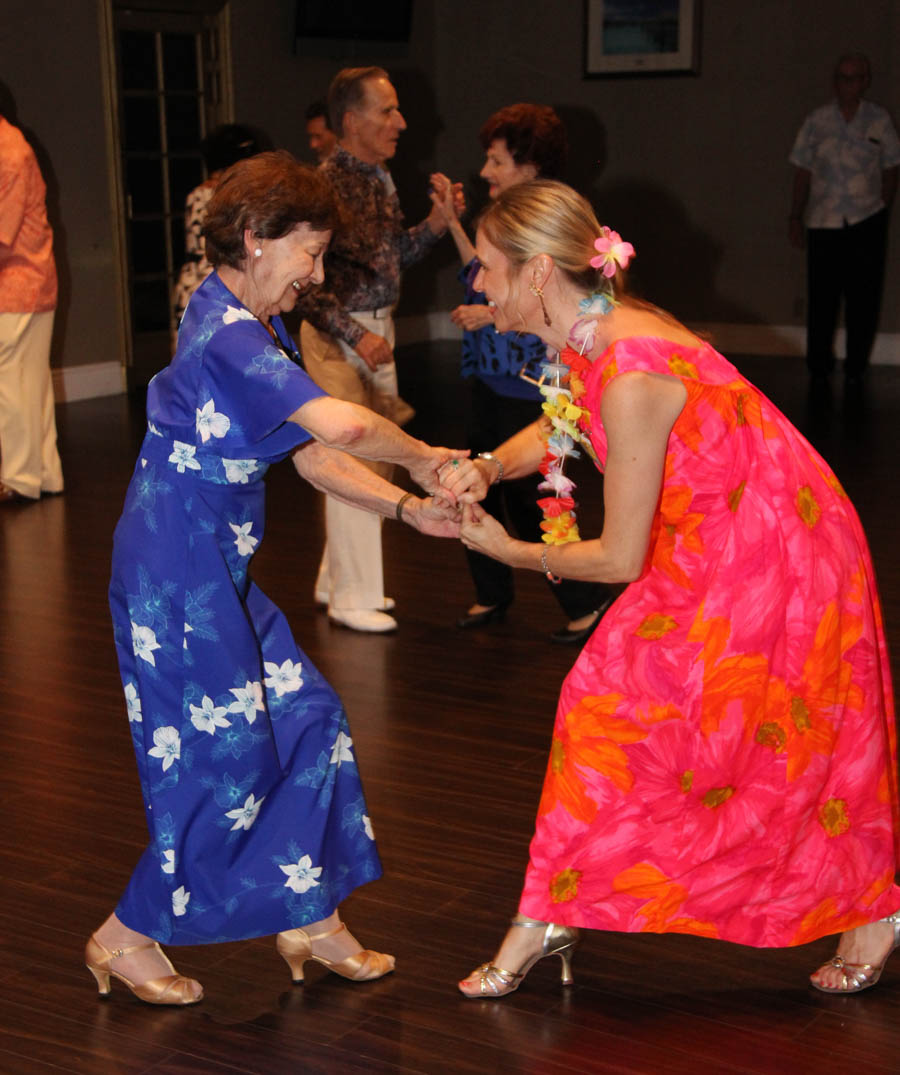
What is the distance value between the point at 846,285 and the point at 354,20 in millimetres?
3978

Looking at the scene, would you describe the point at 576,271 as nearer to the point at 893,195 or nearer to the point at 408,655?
the point at 408,655

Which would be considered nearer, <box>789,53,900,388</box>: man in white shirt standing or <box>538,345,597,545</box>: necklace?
<box>538,345,597,545</box>: necklace

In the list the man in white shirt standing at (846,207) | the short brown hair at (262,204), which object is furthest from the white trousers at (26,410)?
the man in white shirt standing at (846,207)

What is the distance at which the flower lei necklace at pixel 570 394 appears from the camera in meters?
2.40

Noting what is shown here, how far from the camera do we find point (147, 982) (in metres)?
2.60

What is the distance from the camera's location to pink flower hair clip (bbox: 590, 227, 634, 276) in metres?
2.38

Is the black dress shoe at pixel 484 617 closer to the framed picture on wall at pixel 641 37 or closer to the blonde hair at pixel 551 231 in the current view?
the blonde hair at pixel 551 231

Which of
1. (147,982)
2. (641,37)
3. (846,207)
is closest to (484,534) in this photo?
(147,982)

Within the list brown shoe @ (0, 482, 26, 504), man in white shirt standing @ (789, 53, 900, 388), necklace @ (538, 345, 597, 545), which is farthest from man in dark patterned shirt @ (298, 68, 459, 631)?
man in white shirt standing @ (789, 53, 900, 388)

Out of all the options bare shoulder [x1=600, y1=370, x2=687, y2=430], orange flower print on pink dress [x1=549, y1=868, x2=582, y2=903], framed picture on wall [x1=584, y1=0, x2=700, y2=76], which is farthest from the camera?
framed picture on wall [x1=584, y1=0, x2=700, y2=76]

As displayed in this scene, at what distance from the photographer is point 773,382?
32.1ft

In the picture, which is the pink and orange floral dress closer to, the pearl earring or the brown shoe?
the pearl earring

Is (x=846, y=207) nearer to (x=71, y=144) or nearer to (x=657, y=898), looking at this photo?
(x=71, y=144)

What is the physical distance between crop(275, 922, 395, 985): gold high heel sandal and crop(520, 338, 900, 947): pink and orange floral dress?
336mm
